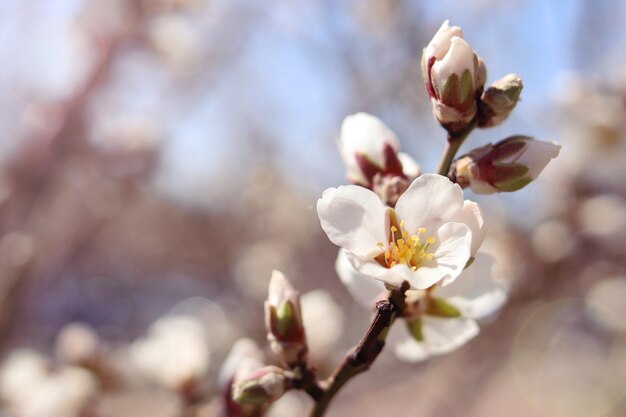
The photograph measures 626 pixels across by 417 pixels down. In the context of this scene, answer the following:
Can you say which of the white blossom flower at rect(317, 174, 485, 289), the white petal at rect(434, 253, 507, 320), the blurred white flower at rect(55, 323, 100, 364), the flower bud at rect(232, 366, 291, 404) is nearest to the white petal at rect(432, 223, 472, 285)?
the white blossom flower at rect(317, 174, 485, 289)

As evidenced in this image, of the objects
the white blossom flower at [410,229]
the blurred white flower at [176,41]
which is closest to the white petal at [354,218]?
the white blossom flower at [410,229]

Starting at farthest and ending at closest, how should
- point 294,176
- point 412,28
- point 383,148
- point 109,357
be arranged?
point 294,176, point 412,28, point 109,357, point 383,148

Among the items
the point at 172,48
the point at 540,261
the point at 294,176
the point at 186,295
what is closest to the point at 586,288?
the point at 540,261

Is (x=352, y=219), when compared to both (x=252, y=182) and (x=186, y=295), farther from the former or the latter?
(x=186, y=295)

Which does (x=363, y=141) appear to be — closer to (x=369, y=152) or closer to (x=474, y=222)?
(x=369, y=152)

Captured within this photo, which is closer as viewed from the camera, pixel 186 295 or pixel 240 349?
pixel 240 349

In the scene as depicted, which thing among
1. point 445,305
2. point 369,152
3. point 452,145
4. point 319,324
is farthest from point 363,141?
point 319,324

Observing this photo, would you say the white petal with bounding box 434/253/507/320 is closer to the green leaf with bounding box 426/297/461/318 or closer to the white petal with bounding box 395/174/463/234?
the green leaf with bounding box 426/297/461/318
